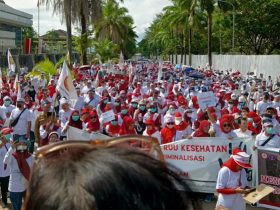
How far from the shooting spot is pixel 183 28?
62688mm

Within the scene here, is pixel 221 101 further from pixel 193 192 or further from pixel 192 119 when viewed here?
pixel 193 192

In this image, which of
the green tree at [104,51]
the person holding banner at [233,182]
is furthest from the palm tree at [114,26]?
the person holding banner at [233,182]

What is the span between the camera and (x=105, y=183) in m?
0.98

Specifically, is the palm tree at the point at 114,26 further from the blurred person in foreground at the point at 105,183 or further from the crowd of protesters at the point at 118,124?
the blurred person in foreground at the point at 105,183

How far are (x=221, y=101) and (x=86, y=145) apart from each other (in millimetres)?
14206

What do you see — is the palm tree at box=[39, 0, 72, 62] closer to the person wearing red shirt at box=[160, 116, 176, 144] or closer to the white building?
the person wearing red shirt at box=[160, 116, 176, 144]

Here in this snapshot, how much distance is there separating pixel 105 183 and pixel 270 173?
7.92 meters

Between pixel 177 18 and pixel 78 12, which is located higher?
pixel 177 18

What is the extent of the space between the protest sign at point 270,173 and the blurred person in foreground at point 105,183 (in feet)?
25.0

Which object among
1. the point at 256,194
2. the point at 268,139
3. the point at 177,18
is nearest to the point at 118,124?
the point at 268,139

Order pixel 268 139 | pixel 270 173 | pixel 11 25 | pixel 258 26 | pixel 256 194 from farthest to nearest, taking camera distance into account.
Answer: pixel 11 25 → pixel 258 26 → pixel 268 139 → pixel 270 173 → pixel 256 194

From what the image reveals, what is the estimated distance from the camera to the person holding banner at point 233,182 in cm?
628

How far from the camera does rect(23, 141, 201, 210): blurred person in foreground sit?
0.97 meters

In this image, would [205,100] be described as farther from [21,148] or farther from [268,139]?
[21,148]
